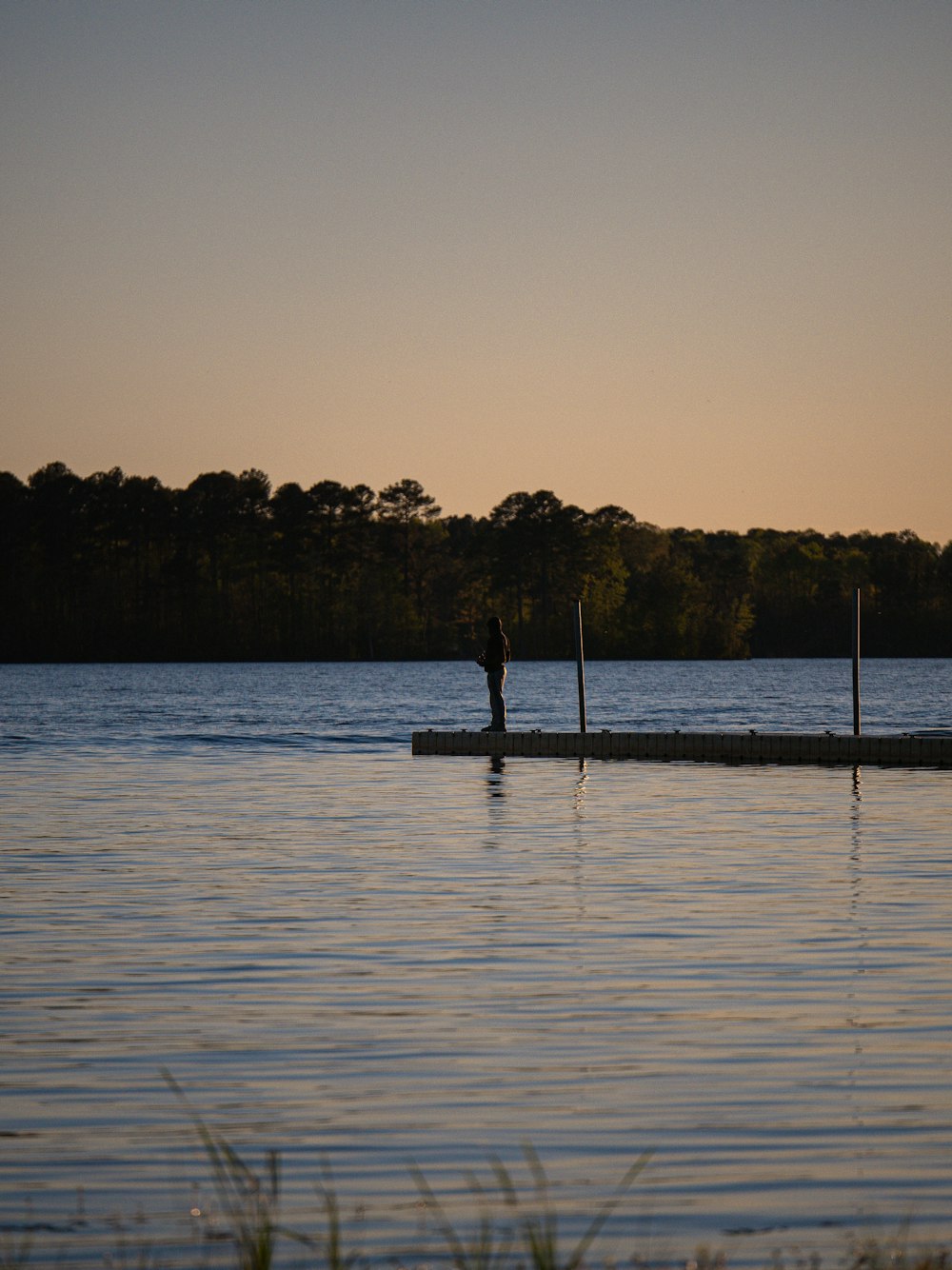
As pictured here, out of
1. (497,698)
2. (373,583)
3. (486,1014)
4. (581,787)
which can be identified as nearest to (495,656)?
(497,698)

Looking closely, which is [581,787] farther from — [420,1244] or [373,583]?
[373,583]

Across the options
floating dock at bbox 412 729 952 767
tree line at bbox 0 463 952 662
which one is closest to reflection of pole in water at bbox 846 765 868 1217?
floating dock at bbox 412 729 952 767

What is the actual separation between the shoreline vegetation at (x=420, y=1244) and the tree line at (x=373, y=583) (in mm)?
136934

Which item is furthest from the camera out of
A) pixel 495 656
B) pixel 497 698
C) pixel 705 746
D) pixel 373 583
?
pixel 373 583

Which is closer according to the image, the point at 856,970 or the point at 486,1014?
the point at 486,1014

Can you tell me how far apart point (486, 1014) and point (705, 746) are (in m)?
20.3

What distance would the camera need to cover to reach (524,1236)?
4797mm

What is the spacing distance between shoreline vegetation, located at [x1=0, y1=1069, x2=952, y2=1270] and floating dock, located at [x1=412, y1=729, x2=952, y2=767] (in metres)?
21.5

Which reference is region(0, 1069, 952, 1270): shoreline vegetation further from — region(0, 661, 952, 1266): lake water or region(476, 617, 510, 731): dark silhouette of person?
region(476, 617, 510, 731): dark silhouette of person

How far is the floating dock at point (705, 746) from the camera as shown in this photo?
26.1 m

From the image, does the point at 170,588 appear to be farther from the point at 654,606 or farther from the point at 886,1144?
the point at 886,1144

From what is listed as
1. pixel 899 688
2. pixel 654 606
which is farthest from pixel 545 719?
pixel 654 606

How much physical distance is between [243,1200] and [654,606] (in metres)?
162

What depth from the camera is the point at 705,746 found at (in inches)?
1102
